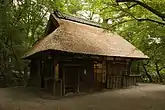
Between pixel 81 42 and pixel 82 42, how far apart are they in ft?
0.37

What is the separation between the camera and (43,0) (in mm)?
16875

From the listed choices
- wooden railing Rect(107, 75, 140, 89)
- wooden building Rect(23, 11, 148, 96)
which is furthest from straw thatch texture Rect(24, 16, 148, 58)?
wooden railing Rect(107, 75, 140, 89)

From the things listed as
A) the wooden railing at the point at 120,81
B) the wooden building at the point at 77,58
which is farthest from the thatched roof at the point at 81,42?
the wooden railing at the point at 120,81

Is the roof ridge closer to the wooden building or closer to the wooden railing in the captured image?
the wooden building

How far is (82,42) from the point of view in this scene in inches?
547

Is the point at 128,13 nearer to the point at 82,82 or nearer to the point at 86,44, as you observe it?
the point at 86,44

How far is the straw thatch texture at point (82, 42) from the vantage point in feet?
40.2

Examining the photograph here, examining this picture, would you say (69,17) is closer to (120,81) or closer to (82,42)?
(82,42)

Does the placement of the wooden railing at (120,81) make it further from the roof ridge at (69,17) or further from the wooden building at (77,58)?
the roof ridge at (69,17)

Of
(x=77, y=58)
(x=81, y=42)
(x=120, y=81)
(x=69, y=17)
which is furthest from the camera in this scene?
(x=120, y=81)

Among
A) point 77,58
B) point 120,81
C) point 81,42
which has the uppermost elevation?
point 81,42

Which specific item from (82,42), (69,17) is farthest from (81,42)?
(69,17)

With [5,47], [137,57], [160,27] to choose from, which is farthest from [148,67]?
[5,47]

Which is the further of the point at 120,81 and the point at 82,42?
the point at 120,81
